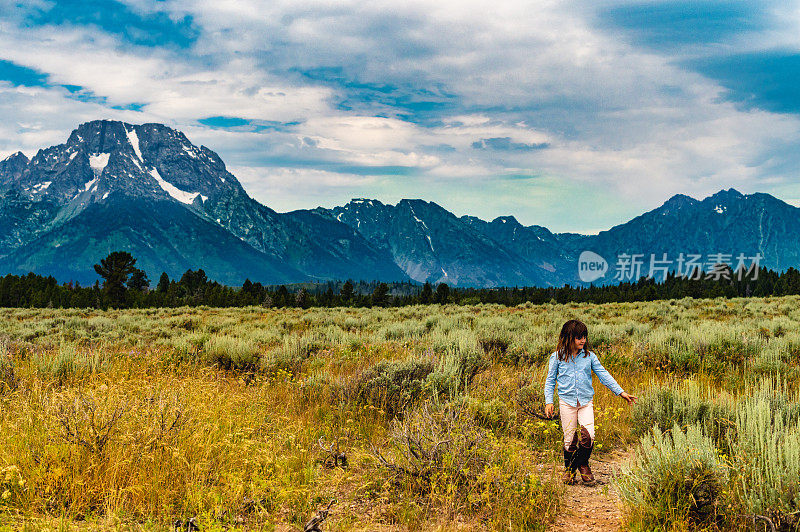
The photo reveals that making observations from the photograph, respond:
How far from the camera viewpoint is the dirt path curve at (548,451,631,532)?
4121 mm

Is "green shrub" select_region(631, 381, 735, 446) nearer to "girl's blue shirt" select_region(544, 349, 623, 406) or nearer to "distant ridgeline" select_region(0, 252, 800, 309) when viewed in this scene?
"girl's blue shirt" select_region(544, 349, 623, 406)

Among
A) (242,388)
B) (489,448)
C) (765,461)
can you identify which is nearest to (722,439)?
(765,461)

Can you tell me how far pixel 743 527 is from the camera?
12.0 ft

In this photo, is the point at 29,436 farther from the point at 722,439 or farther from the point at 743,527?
the point at 722,439

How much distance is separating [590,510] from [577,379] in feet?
4.70

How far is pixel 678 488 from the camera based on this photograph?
3.90m

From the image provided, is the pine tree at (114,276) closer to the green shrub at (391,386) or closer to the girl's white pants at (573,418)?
the green shrub at (391,386)

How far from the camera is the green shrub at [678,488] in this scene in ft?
12.4

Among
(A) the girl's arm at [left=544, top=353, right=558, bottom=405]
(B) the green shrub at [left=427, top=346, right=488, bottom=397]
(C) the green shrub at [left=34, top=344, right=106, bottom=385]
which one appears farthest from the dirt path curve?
(C) the green shrub at [left=34, top=344, right=106, bottom=385]

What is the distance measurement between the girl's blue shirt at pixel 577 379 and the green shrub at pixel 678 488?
4.21ft

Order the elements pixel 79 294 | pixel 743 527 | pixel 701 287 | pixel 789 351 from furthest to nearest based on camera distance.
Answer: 1. pixel 701 287
2. pixel 79 294
3. pixel 789 351
4. pixel 743 527

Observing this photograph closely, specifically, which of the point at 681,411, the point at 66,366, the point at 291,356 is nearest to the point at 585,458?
the point at 681,411

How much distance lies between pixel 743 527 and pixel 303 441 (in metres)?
4.48

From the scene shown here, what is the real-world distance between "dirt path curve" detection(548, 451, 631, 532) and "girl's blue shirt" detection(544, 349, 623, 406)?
90 cm
